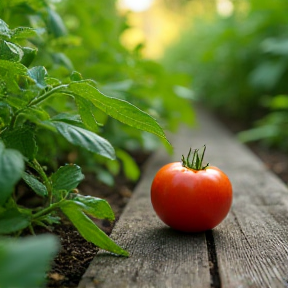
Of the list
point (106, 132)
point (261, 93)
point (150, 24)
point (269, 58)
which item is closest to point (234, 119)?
point (261, 93)

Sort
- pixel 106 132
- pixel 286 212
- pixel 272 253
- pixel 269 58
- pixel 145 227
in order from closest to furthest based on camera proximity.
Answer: pixel 272 253 < pixel 145 227 < pixel 286 212 < pixel 106 132 < pixel 269 58

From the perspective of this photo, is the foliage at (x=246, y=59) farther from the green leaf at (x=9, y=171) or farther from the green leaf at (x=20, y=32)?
the green leaf at (x=9, y=171)

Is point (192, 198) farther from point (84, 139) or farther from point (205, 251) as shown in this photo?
point (84, 139)

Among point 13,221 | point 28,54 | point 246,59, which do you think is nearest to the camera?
point 13,221

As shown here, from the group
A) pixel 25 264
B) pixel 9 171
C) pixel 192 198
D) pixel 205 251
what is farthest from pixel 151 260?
pixel 25 264

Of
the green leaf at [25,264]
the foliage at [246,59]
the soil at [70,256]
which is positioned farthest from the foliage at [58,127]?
the foliage at [246,59]

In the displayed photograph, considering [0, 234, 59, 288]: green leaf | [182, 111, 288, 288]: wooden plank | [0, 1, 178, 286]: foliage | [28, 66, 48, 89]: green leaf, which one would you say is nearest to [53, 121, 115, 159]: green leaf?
[0, 1, 178, 286]: foliage

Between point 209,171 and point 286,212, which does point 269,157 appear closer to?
point 286,212
